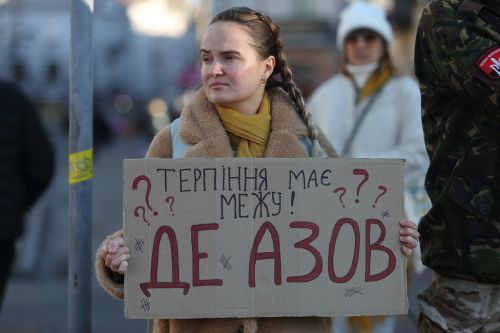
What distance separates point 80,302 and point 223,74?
1.00 meters

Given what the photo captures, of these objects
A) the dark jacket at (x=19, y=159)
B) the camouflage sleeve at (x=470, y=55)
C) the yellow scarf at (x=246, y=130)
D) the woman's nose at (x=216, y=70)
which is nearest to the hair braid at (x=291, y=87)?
the yellow scarf at (x=246, y=130)

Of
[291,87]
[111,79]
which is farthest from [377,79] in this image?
[111,79]

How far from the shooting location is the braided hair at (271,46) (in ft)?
9.57

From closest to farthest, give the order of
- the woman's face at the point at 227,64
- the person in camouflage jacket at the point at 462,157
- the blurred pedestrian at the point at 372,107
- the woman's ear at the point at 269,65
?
the person in camouflage jacket at the point at 462,157 → the woman's face at the point at 227,64 → the woman's ear at the point at 269,65 → the blurred pedestrian at the point at 372,107

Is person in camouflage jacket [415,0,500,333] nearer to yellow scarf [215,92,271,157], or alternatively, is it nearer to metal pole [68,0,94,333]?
yellow scarf [215,92,271,157]

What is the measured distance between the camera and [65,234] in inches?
443

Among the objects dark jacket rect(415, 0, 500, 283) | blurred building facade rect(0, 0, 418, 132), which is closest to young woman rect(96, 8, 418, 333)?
dark jacket rect(415, 0, 500, 283)

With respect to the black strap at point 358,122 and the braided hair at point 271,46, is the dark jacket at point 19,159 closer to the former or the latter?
the black strap at point 358,122

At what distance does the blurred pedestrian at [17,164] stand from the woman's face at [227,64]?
7.09 feet

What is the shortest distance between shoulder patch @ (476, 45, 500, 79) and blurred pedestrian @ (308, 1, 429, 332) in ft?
5.64

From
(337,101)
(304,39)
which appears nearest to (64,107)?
(304,39)

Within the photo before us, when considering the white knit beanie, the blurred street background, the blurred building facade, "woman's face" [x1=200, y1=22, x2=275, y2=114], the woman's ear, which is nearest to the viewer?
"woman's face" [x1=200, y1=22, x2=275, y2=114]

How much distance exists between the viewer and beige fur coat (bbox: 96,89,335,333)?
2.80 metres

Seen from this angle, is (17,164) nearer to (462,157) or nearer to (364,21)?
(364,21)
